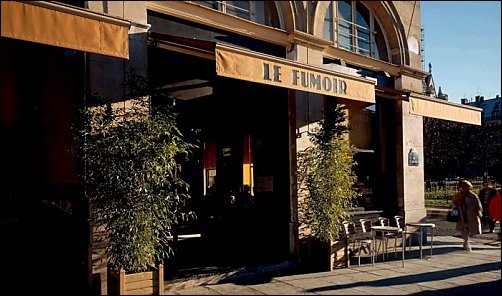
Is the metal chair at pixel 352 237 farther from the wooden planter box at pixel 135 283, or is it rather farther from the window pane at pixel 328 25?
the window pane at pixel 328 25

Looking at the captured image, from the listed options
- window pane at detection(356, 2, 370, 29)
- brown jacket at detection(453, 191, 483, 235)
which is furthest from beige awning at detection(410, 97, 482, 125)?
window pane at detection(356, 2, 370, 29)

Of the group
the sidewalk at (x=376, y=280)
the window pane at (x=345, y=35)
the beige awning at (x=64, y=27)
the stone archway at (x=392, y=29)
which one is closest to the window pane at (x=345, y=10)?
the window pane at (x=345, y=35)

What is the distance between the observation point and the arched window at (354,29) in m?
9.39

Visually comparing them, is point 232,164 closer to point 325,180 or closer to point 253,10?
point 325,180

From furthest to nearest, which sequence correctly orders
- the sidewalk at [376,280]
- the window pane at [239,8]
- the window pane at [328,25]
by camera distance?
the window pane at [328,25]
the window pane at [239,8]
the sidewalk at [376,280]

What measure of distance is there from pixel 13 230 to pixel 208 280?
2.86 meters

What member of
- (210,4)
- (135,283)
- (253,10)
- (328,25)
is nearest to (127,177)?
(135,283)

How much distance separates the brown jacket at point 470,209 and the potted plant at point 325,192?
2.26 m

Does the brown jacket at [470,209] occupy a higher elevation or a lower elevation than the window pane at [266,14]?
lower

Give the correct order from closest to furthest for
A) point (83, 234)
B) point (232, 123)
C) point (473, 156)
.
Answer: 1. point (83, 234)
2. point (232, 123)
3. point (473, 156)

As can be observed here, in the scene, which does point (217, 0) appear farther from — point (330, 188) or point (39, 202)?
point (39, 202)

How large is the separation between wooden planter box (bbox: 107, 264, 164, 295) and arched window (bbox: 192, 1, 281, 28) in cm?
444

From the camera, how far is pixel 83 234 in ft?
19.4

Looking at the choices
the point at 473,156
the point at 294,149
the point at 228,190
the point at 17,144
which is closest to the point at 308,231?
the point at 294,149
